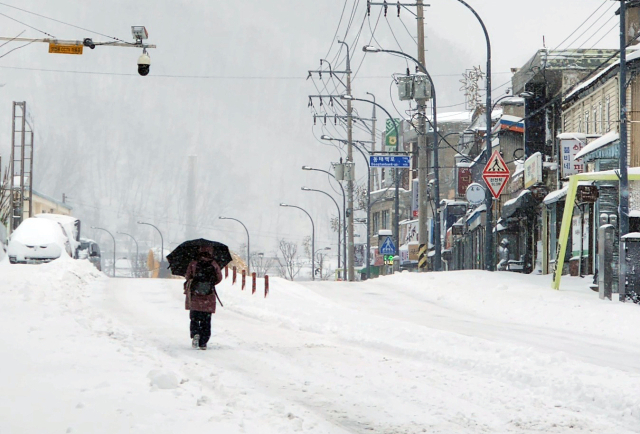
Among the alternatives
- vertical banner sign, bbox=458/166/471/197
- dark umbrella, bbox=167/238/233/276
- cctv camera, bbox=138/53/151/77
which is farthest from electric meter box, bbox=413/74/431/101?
dark umbrella, bbox=167/238/233/276

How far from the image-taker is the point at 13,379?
9.59 metres

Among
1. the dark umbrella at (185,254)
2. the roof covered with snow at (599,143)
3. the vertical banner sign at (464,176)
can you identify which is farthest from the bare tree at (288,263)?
the dark umbrella at (185,254)

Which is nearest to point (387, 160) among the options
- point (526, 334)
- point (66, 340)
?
point (526, 334)

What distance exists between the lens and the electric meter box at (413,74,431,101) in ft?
129

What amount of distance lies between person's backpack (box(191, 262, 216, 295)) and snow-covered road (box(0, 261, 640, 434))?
2.83 feet

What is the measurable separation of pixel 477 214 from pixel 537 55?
13.8m

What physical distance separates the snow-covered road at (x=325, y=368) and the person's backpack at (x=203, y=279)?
0.86 meters

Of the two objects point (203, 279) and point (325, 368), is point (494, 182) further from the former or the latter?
point (325, 368)

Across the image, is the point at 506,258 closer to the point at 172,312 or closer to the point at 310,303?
the point at 310,303

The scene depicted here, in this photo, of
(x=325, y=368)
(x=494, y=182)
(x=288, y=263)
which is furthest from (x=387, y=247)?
(x=288, y=263)

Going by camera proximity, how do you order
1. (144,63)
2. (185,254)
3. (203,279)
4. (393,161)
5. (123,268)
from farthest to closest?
1. (123,268)
2. (393,161)
3. (144,63)
4. (185,254)
5. (203,279)

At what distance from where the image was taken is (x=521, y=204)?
148 feet

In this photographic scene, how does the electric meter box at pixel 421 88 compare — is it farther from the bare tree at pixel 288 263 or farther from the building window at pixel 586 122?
the bare tree at pixel 288 263

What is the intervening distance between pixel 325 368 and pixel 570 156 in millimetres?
27128
